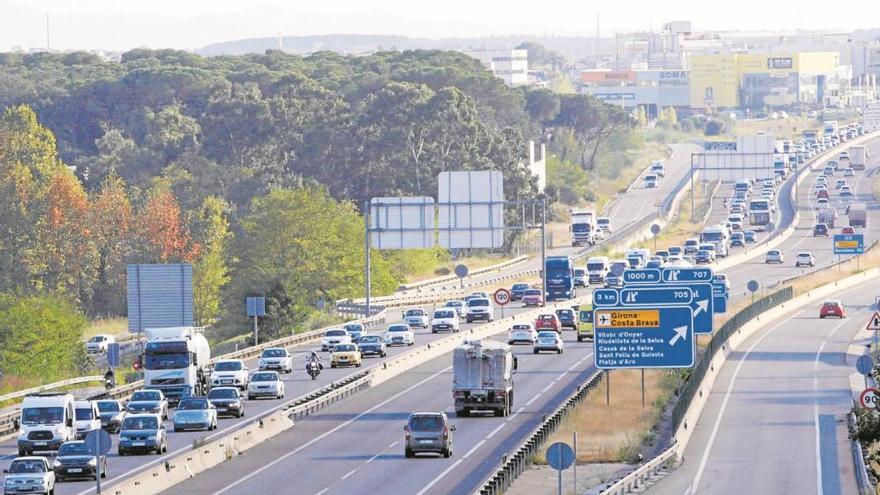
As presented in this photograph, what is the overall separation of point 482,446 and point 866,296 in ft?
263

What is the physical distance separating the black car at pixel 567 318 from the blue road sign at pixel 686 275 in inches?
1399

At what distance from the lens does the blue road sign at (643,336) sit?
5656cm

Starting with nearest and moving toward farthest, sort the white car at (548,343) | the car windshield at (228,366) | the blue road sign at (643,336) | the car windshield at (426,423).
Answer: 1. the car windshield at (426,423)
2. the blue road sign at (643,336)
3. the car windshield at (228,366)
4. the white car at (548,343)

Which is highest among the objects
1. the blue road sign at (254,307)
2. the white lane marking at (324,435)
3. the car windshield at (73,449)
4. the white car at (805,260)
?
the white car at (805,260)

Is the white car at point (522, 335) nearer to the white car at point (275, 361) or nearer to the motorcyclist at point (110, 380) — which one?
the white car at point (275, 361)

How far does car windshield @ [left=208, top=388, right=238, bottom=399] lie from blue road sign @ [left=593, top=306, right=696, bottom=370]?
13734mm

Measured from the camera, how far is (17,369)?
326 ft

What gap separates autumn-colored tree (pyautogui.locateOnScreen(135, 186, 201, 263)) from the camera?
484ft

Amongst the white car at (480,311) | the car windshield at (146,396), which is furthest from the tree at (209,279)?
the car windshield at (146,396)

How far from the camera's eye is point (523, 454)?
50.4 metres

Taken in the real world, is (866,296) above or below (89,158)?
below

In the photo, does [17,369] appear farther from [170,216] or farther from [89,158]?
[89,158]

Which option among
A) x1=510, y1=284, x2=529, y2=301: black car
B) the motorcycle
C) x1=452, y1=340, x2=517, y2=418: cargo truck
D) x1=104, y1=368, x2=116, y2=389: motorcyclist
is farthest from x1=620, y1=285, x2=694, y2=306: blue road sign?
x1=510, y1=284, x2=529, y2=301: black car

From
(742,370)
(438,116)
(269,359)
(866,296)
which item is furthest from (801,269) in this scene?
(269,359)
